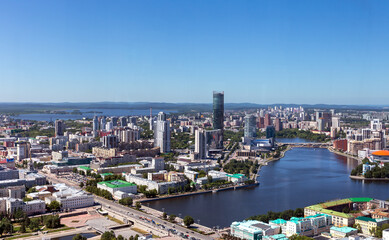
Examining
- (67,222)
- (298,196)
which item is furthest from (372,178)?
(67,222)

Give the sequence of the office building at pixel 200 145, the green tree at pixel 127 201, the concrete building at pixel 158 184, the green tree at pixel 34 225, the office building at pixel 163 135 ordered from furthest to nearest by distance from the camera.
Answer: the office building at pixel 163 135 < the office building at pixel 200 145 < the concrete building at pixel 158 184 < the green tree at pixel 127 201 < the green tree at pixel 34 225

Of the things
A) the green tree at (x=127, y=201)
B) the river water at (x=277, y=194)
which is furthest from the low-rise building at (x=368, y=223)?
the green tree at (x=127, y=201)

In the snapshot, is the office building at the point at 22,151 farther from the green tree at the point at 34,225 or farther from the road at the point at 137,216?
the green tree at the point at 34,225

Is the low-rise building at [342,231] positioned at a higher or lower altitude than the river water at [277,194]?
higher

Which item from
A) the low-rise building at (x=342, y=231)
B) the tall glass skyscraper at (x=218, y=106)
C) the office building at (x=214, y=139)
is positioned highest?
the tall glass skyscraper at (x=218, y=106)

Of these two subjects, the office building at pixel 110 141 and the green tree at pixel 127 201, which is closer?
the green tree at pixel 127 201

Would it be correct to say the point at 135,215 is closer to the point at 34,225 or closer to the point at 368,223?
the point at 34,225

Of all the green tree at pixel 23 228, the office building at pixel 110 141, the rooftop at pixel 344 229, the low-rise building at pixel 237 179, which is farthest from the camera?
the office building at pixel 110 141

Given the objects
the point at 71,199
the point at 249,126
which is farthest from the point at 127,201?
the point at 249,126
